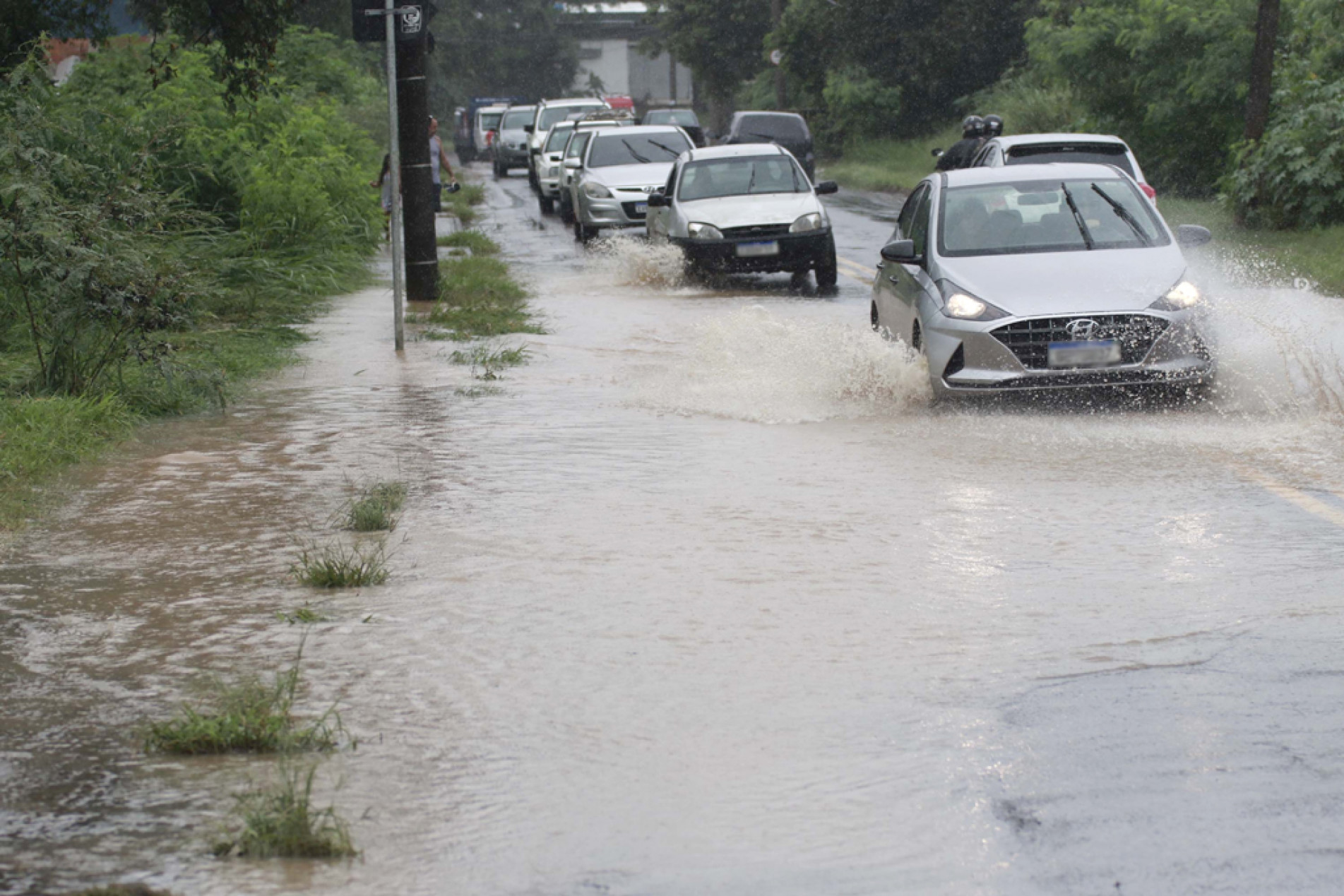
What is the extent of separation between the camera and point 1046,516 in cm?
798

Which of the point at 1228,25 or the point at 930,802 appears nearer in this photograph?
the point at 930,802

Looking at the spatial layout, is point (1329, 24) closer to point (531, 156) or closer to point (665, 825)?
point (531, 156)

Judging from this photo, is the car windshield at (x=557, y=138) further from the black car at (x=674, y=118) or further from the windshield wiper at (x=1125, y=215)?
the windshield wiper at (x=1125, y=215)

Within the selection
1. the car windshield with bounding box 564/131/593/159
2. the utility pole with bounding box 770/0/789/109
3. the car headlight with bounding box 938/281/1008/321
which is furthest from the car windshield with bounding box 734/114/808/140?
the car headlight with bounding box 938/281/1008/321

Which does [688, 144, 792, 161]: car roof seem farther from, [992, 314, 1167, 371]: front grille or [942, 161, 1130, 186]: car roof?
[992, 314, 1167, 371]: front grille

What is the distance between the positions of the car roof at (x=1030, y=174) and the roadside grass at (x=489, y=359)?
11.4 ft

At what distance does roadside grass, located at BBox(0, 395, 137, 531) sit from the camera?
28.3 ft

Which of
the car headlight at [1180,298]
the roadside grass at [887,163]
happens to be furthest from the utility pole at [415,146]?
the roadside grass at [887,163]

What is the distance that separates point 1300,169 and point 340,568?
62.0 feet

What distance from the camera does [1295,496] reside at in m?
8.36

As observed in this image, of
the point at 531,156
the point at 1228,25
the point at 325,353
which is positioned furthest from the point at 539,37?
the point at 325,353

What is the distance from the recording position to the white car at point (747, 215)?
19.5 metres

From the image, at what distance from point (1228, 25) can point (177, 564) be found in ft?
84.4

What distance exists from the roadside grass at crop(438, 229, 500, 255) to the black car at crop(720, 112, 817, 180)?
49.8 feet
